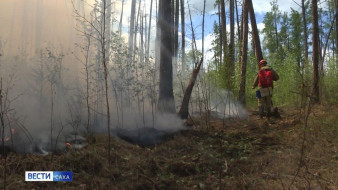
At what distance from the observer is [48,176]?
4.38m

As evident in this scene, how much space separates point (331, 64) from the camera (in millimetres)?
12734

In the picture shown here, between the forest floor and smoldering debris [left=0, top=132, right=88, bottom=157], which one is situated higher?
smoldering debris [left=0, top=132, right=88, bottom=157]

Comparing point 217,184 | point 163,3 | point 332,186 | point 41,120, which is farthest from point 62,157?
point 163,3

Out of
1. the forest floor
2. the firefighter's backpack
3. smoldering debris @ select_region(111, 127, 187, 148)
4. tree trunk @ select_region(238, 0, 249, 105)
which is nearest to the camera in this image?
the forest floor

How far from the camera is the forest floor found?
413cm

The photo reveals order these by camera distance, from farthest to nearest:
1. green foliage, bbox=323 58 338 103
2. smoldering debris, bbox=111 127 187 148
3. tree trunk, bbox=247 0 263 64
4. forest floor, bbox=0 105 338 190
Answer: tree trunk, bbox=247 0 263 64
green foliage, bbox=323 58 338 103
smoldering debris, bbox=111 127 187 148
forest floor, bbox=0 105 338 190

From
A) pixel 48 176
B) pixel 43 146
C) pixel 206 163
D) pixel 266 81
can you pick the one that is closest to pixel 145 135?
pixel 206 163

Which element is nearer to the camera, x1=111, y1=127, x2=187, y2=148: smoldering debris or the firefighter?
x1=111, y1=127, x2=187, y2=148: smoldering debris

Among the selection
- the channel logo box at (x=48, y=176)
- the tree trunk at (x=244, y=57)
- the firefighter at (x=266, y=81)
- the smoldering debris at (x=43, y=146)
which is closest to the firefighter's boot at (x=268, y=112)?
the firefighter at (x=266, y=81)

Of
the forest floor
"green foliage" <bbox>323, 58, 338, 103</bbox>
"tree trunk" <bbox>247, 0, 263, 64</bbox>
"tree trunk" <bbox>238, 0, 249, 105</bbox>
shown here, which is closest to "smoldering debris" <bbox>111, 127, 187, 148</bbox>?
the forest floor

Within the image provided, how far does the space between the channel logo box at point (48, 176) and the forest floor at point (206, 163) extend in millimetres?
92

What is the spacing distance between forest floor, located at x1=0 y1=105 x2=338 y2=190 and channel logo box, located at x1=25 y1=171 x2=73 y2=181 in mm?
92

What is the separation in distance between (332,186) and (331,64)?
10.9 m

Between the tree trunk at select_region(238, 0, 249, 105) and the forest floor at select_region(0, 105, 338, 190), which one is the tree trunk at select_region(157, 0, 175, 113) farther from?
the tree trunk at select_region(238, 0, 249, 105)
